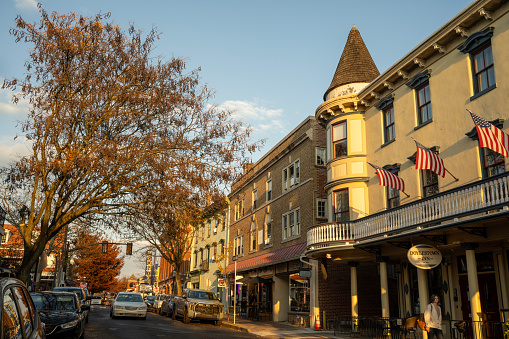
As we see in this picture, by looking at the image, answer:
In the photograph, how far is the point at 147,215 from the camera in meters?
17.6

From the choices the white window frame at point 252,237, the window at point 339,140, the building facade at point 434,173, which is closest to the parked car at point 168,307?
the white window frame at point 252,237

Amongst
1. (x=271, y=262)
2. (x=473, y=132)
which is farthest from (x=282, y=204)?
(x=473, y=132)

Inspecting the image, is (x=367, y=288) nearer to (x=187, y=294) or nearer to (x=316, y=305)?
(x=316, y=305)

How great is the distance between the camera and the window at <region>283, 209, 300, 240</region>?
1103 inches

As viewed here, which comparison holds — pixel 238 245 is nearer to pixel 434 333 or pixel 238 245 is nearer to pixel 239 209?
pixel 239 209

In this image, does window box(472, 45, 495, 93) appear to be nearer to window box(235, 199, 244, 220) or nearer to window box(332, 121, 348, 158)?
window box(332, 121, 348, 158)

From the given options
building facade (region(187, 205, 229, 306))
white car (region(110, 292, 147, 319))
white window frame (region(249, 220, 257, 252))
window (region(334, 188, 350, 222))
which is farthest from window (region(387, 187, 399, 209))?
building facade (region(187, 205, 229, 306))

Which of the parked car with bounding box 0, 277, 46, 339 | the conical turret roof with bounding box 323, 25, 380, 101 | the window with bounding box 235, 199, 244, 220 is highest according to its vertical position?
the conical turret roof with bounding box 323, 25, 380, 101

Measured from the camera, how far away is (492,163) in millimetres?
14617

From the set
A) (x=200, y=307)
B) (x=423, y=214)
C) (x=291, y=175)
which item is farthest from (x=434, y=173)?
(x=200, y=307)

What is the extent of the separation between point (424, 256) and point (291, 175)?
15.4m

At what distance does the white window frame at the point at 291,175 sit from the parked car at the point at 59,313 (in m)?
17.5

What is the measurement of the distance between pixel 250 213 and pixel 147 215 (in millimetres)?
19968

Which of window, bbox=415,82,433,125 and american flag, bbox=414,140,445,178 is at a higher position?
window, bbox=415,82,433,125
